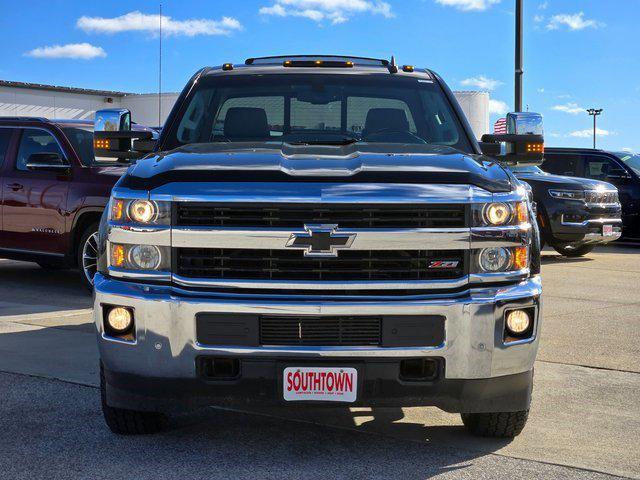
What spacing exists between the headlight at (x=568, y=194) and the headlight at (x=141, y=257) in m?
11.3

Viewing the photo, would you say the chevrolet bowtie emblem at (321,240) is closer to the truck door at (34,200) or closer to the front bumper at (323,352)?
the front bumper at (323,352)

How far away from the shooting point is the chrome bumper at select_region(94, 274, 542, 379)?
408 cm

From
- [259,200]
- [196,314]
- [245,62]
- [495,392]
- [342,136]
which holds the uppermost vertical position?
[245,62]

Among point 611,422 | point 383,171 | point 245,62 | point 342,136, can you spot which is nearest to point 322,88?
point 342,136

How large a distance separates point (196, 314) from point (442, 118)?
2.36 m

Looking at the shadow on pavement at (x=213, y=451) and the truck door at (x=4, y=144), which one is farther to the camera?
the truck door at (x=4, y=144)

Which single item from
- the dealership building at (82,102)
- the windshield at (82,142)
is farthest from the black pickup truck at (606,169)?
the dealership building at (82,102)

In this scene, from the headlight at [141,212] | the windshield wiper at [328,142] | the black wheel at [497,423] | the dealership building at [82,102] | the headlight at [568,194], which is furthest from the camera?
the dealership building at [82,102]

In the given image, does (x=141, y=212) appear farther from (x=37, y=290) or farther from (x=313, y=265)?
(x=37, y=290)

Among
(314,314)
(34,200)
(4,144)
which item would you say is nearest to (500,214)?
(314,314)

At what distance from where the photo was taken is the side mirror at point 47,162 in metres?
10.5

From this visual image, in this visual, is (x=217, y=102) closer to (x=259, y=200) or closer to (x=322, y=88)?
(x=322, y=88)

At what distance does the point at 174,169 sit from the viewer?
14.1 ft

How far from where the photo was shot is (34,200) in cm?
1081
